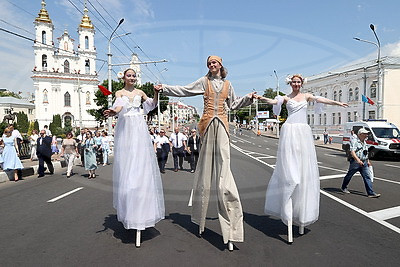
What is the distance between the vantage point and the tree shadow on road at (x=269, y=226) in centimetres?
488

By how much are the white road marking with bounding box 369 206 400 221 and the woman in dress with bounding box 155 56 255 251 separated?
3256mm

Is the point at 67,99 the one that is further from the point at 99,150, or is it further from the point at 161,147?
the point at 161,147

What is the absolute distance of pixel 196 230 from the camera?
5.07 m

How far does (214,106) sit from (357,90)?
45.6 m

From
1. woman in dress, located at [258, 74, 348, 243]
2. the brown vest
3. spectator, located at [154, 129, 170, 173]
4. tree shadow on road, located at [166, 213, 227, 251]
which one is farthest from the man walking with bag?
spectator, located at [154, 129, 170, 173]

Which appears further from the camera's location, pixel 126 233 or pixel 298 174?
pixel 126 233

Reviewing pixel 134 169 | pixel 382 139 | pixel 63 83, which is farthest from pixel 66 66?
pixel 134 169

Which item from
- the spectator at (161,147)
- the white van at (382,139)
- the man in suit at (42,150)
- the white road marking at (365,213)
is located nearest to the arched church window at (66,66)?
the spectator at (161,147)

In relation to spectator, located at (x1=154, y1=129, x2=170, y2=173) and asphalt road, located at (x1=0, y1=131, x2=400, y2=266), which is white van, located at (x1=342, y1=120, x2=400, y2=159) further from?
asphalt road, located at (x1=0, y1=131, x2=400, y2=266)

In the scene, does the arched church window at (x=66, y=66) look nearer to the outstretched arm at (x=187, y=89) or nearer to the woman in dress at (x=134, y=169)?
the woman in dress at (x=134, y=169)

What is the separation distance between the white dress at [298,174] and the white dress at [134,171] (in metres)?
1.96

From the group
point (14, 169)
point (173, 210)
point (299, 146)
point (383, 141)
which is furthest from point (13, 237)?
point (383, 141)

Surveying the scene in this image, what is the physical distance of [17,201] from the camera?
7.73 meters

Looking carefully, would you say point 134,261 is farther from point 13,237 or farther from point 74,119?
point 74,119
